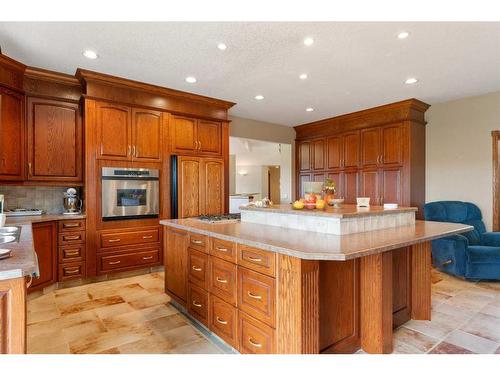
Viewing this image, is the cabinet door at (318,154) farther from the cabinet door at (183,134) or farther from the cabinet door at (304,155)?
the cabinet door at (183,134)

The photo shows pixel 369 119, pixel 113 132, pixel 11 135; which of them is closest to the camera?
pixel 11 135

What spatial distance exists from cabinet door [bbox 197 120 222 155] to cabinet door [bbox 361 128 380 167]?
8.39 feet

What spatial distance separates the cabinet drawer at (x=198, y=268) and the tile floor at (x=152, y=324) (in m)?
0.41

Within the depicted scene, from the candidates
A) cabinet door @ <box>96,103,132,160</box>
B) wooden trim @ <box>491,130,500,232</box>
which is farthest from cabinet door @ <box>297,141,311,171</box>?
cabinet door @ <box>96,103,132,160</box>

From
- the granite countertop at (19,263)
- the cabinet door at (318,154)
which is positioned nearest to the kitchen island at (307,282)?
the granite countertop at (19,263)

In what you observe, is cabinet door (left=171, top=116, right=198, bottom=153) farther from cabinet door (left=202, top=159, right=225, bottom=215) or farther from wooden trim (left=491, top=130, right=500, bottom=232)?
wooden trim (left=491, top=130, right=500, bottom=232)

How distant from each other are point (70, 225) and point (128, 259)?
809mm

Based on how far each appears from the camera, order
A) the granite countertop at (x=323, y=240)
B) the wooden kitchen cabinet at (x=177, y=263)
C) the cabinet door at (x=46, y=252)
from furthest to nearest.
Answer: the cabinet door at (x=46, y=252) → the wooden kitchen cabinet at (x=177, y=263) → the granite countertop at (x=323, y=240)

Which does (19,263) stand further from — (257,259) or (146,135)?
(146,135)

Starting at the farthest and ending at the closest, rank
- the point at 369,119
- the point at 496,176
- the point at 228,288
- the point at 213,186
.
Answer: the point at 369,119 < the point at 213,186 < the point at 496,176 < the point at 228,288

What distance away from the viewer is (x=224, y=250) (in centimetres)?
213

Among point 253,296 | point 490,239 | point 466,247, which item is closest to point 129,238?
point 253,296

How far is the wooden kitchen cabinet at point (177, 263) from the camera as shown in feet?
8.63

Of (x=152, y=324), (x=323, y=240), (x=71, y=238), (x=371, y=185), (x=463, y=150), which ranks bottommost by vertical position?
(x=152, y=324)
